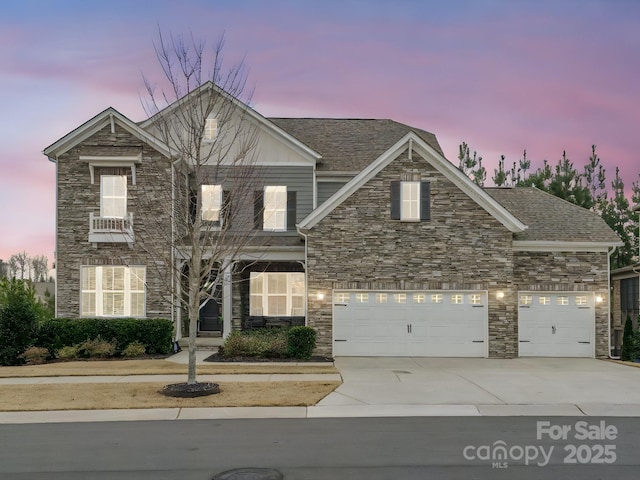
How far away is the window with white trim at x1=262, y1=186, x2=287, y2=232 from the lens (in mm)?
23375

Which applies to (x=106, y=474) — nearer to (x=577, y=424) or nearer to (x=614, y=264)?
(x=577, y=424)

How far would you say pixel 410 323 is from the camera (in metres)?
20.2

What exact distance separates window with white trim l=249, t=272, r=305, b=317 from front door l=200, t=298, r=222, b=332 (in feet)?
9.13

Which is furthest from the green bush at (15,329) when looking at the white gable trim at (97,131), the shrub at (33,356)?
the white gable trim at (97,131)

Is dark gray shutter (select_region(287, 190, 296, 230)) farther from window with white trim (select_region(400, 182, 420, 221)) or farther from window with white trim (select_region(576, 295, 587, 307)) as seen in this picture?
window with white trim (select_region(576, 295, 587, 307))

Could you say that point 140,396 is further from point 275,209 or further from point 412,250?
point 275,209

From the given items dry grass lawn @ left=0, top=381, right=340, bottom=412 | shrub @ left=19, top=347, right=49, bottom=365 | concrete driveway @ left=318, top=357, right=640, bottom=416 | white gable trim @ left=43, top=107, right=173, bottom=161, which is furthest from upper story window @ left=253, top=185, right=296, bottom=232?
dry grass lawn @ left=0, top=381, right=340, bottom=412

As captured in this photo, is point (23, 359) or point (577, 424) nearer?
point (577, 424)

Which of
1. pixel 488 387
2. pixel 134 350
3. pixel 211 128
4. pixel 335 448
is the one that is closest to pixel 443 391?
pixel 488 387

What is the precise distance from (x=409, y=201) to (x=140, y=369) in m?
10.1

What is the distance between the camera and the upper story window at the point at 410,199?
20.4 metres

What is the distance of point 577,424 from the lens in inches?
416

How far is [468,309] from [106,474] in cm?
1474

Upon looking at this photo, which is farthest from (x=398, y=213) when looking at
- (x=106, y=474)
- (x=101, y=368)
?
(x=106, y=474)
